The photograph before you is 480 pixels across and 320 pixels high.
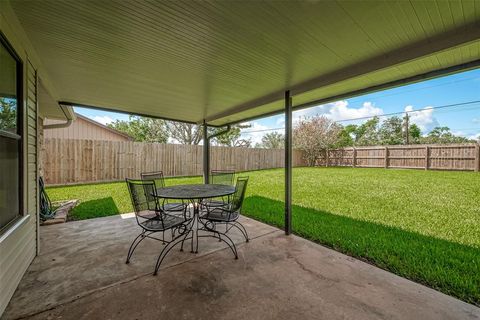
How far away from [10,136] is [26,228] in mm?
971

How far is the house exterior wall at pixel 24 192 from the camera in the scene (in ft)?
5.40

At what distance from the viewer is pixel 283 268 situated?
7.50 feet

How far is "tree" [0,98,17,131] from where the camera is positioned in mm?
1768

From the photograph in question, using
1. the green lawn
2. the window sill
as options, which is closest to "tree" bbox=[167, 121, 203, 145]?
the green lawn

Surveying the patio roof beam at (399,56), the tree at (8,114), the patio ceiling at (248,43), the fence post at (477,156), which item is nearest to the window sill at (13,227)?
the tree at (8,114)

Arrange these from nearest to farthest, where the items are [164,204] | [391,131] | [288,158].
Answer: [288,158], [164,204], [391,131]

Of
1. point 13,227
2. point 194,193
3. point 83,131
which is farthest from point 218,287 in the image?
point 83,131

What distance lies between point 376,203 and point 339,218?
64.2 inches

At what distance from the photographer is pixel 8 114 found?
1897 mm

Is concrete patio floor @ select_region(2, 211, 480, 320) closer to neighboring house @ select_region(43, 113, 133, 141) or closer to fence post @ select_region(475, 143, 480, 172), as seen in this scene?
neighboring house @ select_region(43, 113, 133, 141)

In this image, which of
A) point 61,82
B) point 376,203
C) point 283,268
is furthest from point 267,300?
point 376,203

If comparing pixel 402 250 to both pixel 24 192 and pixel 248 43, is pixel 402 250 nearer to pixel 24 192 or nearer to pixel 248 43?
pixel 248 43

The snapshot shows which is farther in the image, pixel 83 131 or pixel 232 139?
pixel 232 139

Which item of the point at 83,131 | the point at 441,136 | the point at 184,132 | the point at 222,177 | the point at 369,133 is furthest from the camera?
the point at 369,133
